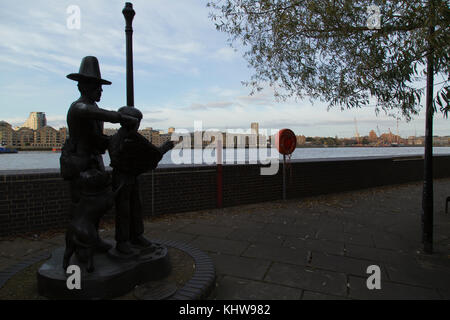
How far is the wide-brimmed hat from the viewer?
298 centimetres

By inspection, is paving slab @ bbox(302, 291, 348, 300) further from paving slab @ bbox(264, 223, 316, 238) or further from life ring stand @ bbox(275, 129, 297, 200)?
life ring stand @ bbox(275, 129, 297, 200)

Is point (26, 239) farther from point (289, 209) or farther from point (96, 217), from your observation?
point (289, 209)

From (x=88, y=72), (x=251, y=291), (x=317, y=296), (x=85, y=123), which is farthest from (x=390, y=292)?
(x=88, y=72)

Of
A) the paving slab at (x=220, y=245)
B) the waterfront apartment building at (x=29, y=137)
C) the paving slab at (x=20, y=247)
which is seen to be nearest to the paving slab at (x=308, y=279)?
the paving slab at (x=220, y=245)

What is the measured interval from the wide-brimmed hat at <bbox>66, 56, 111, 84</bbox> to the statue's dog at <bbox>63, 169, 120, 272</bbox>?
0.97m

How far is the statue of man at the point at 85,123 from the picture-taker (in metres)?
2.86

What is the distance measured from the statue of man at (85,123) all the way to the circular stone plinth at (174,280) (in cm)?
94

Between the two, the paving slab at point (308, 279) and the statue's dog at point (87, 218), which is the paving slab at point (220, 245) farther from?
the statue's dog at point (87, 218)

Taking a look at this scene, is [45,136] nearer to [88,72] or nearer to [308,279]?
[88,72]

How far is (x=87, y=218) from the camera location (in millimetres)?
3000
